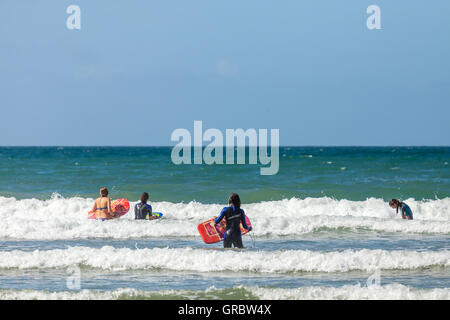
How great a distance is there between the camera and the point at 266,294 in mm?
8906

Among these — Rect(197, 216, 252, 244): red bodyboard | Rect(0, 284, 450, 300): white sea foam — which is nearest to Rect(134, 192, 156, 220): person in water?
Rect(197, 216, 252, 244): red bodyboard

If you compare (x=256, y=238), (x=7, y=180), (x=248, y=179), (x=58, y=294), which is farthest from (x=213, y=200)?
(x=58, y=294)

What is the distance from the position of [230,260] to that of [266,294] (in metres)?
2.17

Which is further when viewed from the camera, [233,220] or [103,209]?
[103,209]

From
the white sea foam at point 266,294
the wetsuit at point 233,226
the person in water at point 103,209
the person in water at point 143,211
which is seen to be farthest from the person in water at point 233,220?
the person in water at point 103,209

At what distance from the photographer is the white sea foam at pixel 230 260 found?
1084 cm

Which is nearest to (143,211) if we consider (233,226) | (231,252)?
(233,226)

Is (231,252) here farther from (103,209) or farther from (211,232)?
(103,209)

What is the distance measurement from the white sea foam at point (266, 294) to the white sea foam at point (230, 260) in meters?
1.69

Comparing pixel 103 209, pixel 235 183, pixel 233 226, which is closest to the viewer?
pixel 233 226

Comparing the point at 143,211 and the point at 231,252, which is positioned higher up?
the point at 143,211

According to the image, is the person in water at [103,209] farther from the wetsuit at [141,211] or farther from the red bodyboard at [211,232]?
the red bodyboard at [211,232]

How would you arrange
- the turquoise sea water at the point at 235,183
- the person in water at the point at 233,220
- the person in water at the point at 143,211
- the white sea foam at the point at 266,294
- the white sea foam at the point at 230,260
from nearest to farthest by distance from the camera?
the white sea foam at the point at 266,294 < the white sea foam at the point at 230,260 < the person in water at the point at 233,220 < the person in water at the point at 143,211 < the turquoise sea water at the point at 235,183
